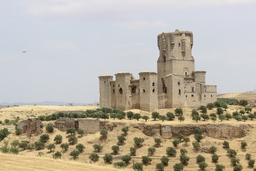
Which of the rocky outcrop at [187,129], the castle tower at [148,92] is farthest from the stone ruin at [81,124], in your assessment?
the castle tower at [148,92]

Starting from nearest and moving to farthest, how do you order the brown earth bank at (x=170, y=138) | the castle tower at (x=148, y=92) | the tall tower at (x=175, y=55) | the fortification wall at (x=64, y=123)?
1. the brown earth bank at (x=170, y=138)
2. the fortification wall at (x=64, y=123)
3. the castle tower at (x=148, y=92)
4. the tall tower at (x=175, y=55)

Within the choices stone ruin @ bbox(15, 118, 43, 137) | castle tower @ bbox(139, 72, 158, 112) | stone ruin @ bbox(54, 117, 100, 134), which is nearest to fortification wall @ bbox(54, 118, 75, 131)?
stone ruin @ bbox(54, 117, 100, 134)

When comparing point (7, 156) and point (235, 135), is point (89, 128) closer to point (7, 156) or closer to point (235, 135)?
point (235, 135)

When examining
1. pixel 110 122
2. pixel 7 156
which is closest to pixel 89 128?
pixel 110 122

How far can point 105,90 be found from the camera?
56.1m

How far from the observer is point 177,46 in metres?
57.1

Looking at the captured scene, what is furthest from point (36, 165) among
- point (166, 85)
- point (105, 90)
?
point (105, 90)

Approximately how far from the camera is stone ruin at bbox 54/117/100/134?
4631cm

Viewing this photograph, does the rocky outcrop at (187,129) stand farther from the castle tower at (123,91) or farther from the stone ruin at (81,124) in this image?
the castle tower at (123,91)

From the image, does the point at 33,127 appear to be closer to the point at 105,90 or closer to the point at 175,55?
the point at 105,90

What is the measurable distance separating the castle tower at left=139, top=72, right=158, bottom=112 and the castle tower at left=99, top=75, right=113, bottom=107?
5420 millimetres

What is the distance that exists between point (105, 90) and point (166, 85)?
7918 mm

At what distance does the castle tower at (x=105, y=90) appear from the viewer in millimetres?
55938

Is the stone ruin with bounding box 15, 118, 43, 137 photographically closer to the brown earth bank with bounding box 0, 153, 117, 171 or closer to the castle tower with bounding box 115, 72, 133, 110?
the castle tower with bounding box 115, 72, 133, 110
